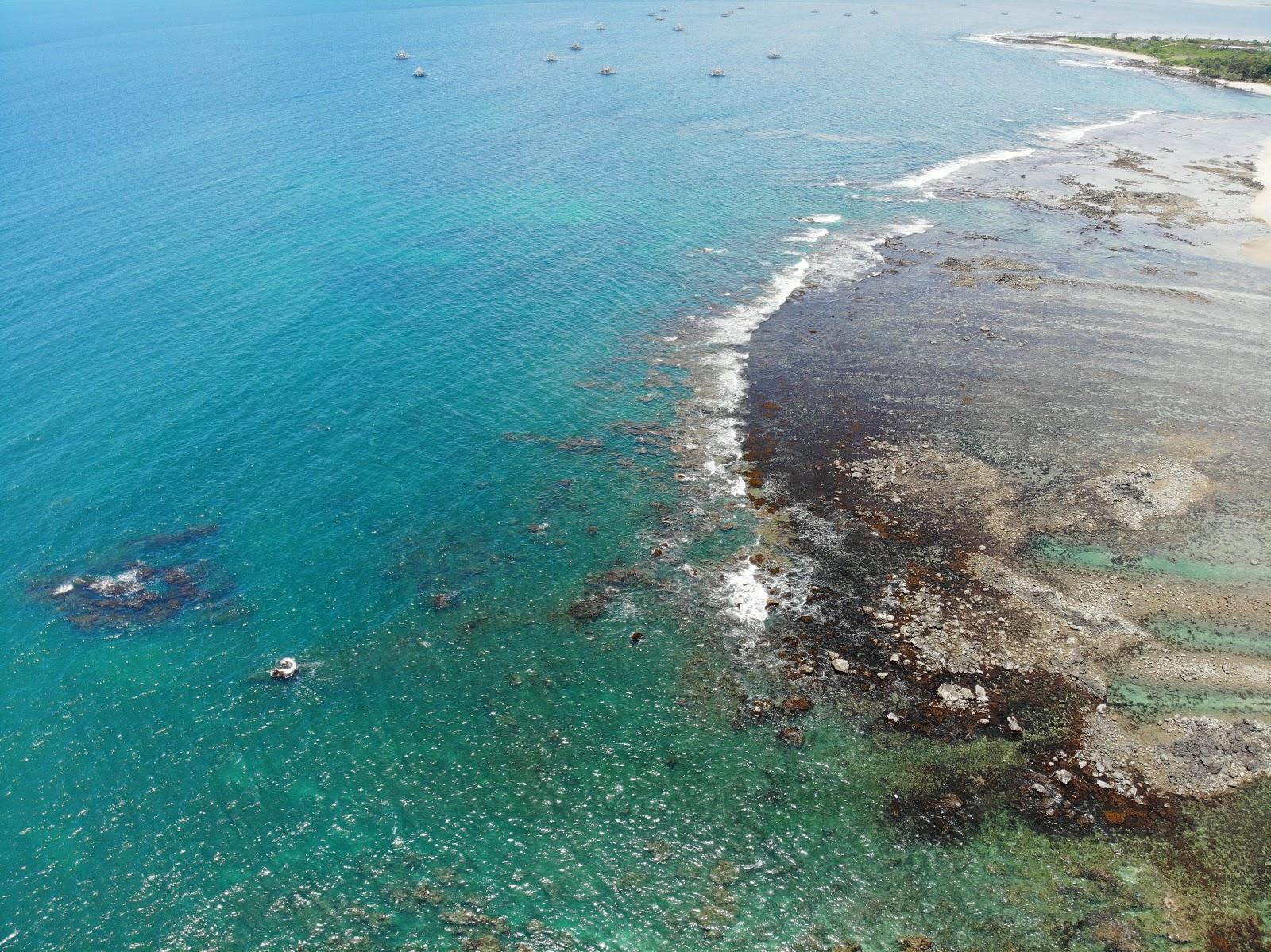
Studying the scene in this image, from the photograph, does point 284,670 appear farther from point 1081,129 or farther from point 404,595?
point 1081,129

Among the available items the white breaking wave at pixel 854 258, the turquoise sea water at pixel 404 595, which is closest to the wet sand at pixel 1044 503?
the white breaking wave at pixel 854 258

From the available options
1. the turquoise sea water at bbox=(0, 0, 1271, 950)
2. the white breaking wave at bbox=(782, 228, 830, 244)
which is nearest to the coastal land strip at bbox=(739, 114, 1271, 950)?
the turquoise sea water at bbox=(0, 0, 1271, 950)

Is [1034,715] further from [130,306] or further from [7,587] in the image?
[130,306]

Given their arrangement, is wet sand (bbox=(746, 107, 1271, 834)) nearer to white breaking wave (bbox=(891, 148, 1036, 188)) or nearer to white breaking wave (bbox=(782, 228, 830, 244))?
white breaking wave (bbox=(782, 228, 830, 244))

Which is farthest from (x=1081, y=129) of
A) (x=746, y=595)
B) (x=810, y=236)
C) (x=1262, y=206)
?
(x=746, y=595)

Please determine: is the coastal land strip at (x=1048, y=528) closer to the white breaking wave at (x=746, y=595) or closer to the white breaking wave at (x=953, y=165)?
the white breaking wave at (x=746, y=595)
